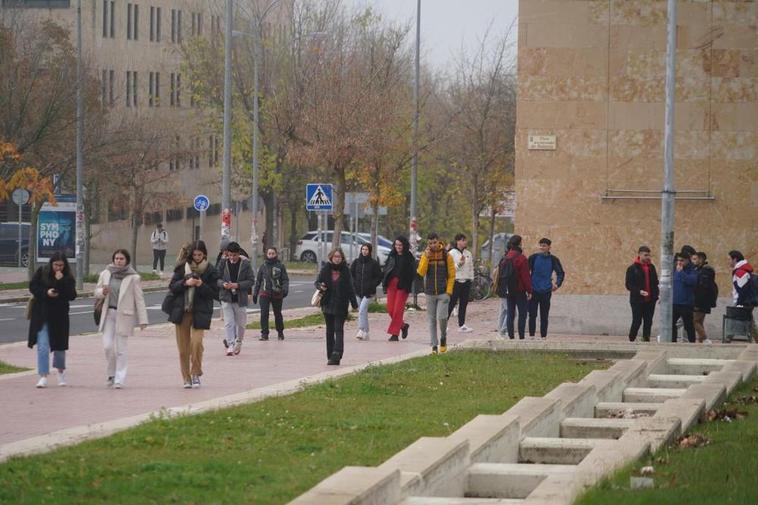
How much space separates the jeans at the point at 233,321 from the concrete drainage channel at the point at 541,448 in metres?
7.36

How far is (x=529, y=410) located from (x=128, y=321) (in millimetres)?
6595

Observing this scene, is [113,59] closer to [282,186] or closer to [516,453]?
[282,186]

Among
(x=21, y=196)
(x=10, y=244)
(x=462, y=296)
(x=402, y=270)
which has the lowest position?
(x=462, y=296)

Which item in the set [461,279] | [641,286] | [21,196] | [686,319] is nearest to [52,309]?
[641,286]

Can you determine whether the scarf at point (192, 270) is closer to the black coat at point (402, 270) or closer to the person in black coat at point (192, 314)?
the person in black coat at point (192, 314)

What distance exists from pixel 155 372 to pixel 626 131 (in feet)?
39.5

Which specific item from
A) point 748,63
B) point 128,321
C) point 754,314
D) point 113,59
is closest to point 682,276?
point 754,314

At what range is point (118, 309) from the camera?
19.2 m

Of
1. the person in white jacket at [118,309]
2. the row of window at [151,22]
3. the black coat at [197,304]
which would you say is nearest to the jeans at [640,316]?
the black coat at [197,304]

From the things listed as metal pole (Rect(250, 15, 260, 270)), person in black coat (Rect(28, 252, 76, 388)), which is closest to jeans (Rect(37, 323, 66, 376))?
person in black coat (Rect(28, 252, 76, 388))

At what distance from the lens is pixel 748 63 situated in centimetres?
3009

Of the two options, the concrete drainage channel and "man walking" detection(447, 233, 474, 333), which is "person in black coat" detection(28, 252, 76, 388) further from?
"man walking" detection(447, 233, 474, 333)

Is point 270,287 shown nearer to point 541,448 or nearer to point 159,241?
point 541,448

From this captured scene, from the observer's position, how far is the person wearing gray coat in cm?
2466
